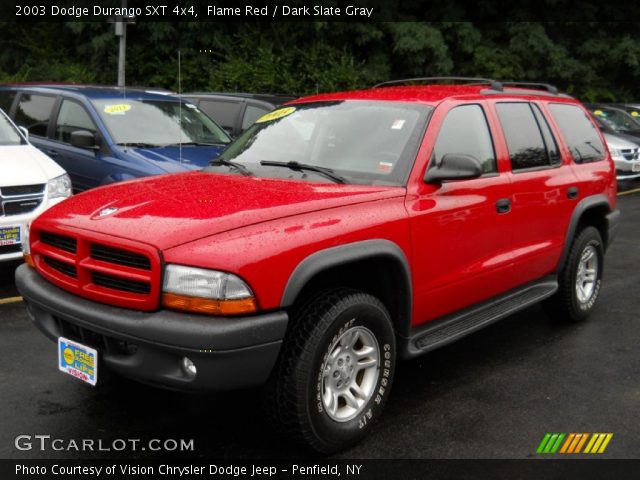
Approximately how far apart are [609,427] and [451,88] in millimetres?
2320

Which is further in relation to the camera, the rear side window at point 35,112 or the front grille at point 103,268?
the rear side window at point 35,112

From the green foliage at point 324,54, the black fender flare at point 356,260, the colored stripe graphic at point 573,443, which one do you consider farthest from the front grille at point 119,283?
the green foliage at point 324,54

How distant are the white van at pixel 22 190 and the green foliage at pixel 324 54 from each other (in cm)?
1644

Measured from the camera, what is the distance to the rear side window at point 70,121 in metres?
8.12

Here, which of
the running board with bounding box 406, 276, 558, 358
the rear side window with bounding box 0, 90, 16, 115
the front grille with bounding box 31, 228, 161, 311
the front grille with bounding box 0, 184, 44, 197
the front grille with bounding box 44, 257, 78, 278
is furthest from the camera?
the rear side window with bounding box 0, 90, 16, 115

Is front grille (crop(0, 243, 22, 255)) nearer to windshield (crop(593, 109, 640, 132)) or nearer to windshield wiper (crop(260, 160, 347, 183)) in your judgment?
windshield wiper (crop(260, 160, 347, 183))

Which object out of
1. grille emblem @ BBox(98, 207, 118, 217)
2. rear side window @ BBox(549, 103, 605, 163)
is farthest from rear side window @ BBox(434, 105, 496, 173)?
grille emblem @ BBox(98, 207, 118, 217)

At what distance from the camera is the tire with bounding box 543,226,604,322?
547 cm

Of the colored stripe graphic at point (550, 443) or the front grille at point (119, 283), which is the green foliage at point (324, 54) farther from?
the front grille at point (119, 283)

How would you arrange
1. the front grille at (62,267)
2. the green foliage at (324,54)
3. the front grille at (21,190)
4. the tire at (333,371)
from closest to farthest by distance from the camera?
the tire at (333,371), the front grille at (62,267), the front grille at (21,190), the green foliage at (324,54)

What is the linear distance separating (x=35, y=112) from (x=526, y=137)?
20.7 ft

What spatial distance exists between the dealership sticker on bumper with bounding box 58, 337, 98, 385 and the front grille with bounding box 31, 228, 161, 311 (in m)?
0.23

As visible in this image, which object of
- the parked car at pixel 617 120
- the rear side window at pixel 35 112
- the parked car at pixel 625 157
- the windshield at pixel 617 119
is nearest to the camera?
the rear side window at pixel 35 112

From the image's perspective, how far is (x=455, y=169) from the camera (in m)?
3.94
